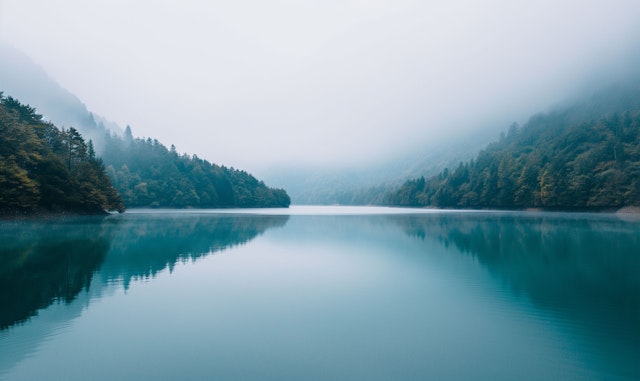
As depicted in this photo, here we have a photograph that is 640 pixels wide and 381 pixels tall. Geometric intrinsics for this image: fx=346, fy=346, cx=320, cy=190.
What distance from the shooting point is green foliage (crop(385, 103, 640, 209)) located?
81312 millimetres

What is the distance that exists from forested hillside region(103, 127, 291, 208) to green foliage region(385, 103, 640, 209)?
93536mm

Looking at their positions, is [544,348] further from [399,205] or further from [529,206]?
[399,205]

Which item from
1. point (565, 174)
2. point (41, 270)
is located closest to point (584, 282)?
point (41, 270)

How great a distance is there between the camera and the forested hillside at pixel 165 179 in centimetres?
11688

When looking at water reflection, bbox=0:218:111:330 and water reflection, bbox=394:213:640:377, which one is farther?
water reflection, bbox=0:218:111:330

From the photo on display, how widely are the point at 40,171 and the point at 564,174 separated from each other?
117777 millimetres

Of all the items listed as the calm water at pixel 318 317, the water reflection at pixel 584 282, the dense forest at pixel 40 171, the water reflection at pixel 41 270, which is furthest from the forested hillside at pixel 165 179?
the water reflection at pixel 584 282

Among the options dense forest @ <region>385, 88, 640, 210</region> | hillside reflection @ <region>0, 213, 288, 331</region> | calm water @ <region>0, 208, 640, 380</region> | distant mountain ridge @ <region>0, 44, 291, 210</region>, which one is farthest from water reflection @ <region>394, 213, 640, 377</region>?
distant mountain ridge @ <region>0, 44, 291, 210</region>

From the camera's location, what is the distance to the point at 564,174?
9550 cm

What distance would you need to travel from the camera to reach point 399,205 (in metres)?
194

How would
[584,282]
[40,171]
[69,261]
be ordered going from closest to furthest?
1. [584,282]
2. [69,261]
3. [40,171]

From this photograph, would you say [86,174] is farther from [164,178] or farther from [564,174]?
[564,174]

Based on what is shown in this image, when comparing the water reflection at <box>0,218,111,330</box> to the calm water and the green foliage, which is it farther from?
the green foliage

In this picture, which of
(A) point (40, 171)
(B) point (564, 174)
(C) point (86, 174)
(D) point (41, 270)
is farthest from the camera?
(B) point (564, 174)
